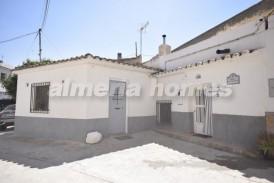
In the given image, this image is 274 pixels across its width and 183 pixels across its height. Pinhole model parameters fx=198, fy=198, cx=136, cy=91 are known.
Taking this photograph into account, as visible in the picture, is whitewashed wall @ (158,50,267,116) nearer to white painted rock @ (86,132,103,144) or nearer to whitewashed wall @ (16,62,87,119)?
white painted rock @ (86,132,103,144)

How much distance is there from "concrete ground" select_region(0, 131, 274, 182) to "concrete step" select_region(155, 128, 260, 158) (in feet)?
0.91

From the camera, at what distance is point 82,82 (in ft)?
28.3

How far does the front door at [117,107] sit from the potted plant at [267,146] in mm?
6038

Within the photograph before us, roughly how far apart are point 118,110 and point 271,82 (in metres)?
6.45

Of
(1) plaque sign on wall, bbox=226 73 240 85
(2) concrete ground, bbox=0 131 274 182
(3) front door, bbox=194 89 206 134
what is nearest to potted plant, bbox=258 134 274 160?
(2) concrete ground, bbox=0 131 274 182

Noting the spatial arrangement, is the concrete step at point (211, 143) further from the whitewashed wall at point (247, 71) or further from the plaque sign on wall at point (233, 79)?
the plaque sign on wall at point (233, 79)

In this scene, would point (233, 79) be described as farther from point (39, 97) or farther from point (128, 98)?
point (39, 97)

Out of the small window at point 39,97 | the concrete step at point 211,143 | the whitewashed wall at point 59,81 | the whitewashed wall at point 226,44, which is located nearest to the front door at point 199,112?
the concrete step at point 211,143

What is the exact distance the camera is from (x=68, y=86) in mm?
9141

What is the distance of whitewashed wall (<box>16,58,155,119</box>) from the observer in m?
8.66

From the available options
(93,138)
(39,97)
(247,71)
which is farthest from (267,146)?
(39,97)

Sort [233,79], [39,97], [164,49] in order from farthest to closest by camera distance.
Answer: [164,49], [39,97], [233,79]

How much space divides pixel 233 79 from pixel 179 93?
3073mm

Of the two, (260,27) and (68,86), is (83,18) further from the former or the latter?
(260,27)
